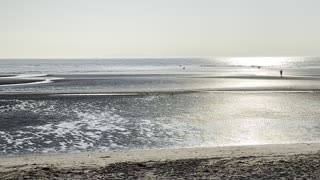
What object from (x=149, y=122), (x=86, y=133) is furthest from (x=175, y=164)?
(x=149, y=122)

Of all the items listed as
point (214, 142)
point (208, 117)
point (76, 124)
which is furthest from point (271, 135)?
point (76, 124)

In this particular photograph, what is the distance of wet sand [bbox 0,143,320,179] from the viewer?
1210 cm

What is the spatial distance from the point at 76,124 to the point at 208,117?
8.59 metres

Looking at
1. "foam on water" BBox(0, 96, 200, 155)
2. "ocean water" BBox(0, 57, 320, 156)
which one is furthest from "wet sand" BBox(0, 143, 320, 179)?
"ocean water" BBox(0, 57, 320, 156)

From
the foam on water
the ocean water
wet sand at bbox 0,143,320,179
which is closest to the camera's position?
wet sand at bbox 0,143,320,179

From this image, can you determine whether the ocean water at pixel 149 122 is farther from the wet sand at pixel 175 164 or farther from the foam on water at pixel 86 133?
the wet sand at pixel 175 164

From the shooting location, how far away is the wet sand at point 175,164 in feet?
39.7

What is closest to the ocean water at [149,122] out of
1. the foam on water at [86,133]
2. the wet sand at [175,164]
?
the foam on water at [86,133]

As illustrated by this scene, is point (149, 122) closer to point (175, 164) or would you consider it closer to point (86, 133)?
point (86, 133)

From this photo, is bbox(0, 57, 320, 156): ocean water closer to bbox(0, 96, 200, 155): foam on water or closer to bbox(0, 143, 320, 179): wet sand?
bbox(0, 96, 200, 155): foam on water

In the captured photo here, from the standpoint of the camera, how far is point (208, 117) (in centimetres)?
2738

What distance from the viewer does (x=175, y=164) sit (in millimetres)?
13578

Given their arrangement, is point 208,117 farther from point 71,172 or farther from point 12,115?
point 71,172

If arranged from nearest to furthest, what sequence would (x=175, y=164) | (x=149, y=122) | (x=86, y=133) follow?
A: (x=175, y=164)
(x=86, y=133)
(x=149, y=122)
